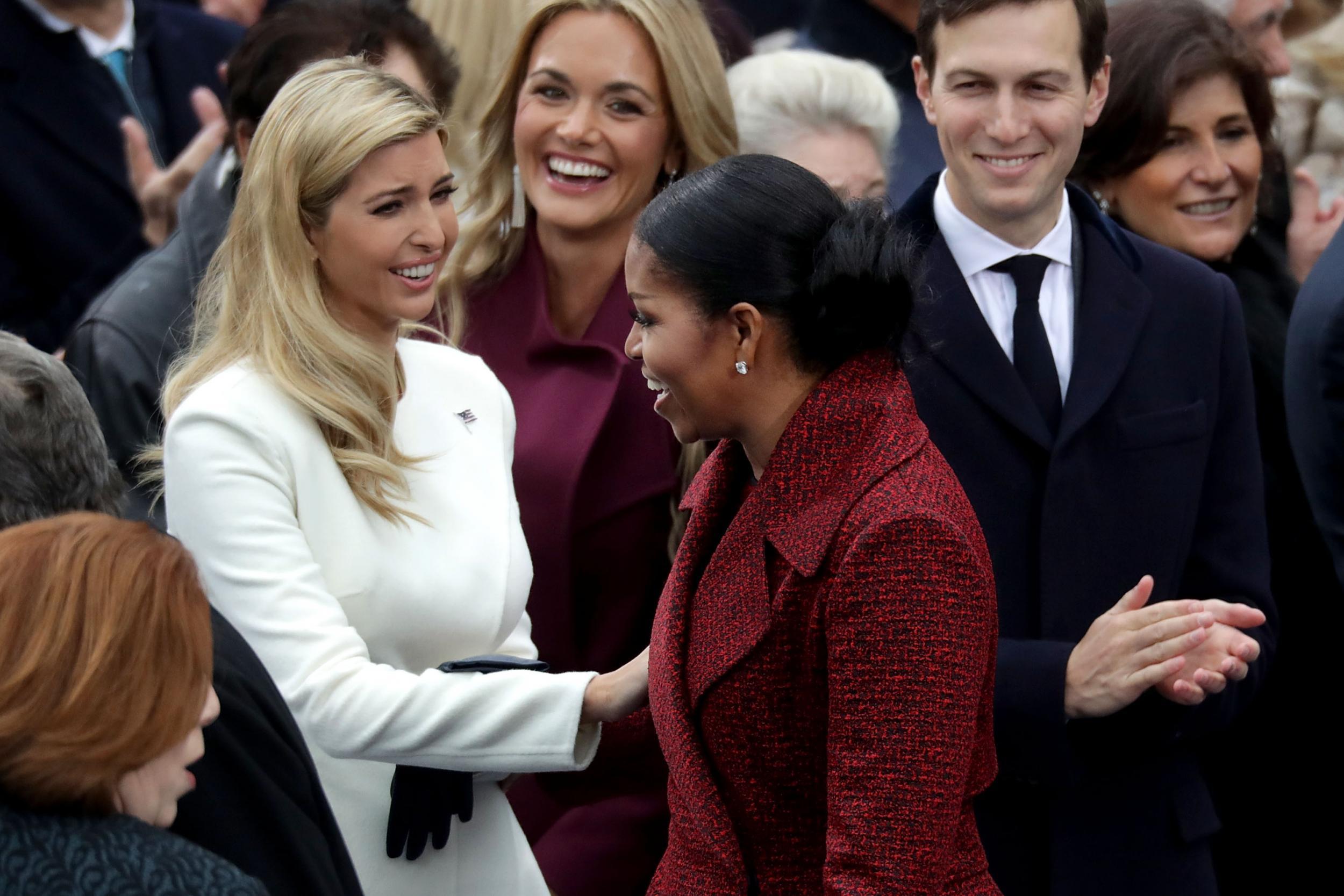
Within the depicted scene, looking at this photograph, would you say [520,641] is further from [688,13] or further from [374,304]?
[688,13]

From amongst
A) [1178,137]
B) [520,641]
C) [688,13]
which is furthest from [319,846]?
[1178,137]

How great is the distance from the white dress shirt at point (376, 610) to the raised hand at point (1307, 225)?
6.84 ft

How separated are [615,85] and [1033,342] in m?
1.05

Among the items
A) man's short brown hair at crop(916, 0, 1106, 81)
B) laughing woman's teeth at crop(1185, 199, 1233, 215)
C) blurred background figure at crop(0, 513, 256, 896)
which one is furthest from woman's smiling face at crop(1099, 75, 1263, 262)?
blurred background figure at crop(0, 513, 256, 896)

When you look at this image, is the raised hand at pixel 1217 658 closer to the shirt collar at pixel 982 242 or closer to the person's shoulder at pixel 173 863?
the shirt collar at pixel 982 242

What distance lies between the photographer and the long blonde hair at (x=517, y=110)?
130 inches

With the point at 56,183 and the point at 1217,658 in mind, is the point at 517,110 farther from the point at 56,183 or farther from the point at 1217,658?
the point at 1217,658

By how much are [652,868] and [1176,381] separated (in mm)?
1249

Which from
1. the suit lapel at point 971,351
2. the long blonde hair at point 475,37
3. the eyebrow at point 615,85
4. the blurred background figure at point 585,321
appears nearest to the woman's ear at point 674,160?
the blurred background figure at point 585,321

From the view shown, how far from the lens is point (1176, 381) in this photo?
9.11 feet

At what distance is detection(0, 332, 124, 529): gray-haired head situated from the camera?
6.68ft

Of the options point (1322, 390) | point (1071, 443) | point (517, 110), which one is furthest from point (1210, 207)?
point (517, 110)

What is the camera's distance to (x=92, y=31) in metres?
4.51

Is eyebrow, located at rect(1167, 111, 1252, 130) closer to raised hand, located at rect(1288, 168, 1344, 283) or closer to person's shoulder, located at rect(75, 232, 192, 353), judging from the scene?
raised hand, located at rect(1288, 168, 1344, 283)
